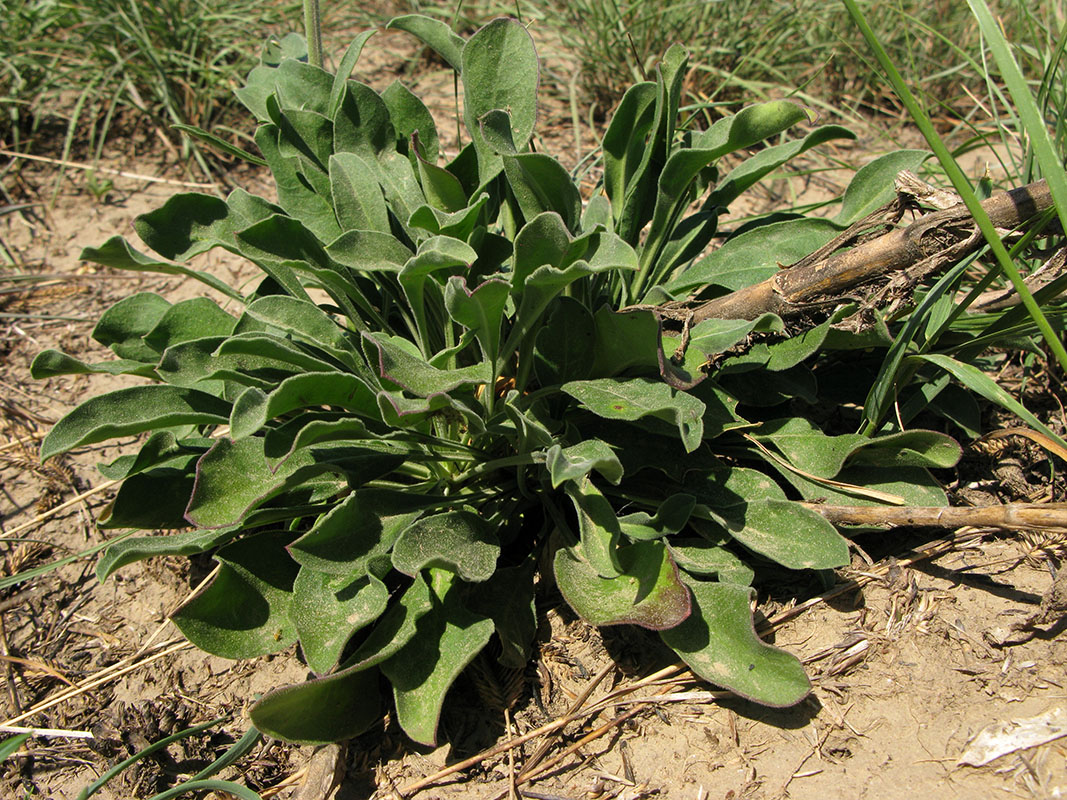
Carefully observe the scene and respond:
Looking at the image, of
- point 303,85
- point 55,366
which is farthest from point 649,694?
point 303,85

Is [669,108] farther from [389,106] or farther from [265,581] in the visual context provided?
[265,581]

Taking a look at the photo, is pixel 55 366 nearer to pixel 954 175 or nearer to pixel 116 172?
pixel 954 175

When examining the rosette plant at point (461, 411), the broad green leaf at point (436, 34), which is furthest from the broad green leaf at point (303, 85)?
the broad green leaf at point (436, 34)

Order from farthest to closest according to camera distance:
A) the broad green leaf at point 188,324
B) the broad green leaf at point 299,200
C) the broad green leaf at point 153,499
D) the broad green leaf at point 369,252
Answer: the broad green leaf at point 299,200
the broad green leaf at point 188,324
the broad green leaf at point 153,499
the broad green leaf at point 369,252

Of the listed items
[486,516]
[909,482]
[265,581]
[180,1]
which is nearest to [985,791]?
[909,482]

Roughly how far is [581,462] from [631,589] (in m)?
0.36

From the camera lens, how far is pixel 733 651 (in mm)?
1667

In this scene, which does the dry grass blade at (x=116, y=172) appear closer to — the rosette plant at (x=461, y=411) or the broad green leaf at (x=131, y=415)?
the rosette plant at (x=461, y=411)

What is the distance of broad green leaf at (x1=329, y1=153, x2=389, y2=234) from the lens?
196cm

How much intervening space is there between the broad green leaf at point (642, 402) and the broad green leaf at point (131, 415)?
82 centimetres

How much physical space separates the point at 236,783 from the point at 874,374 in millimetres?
1775

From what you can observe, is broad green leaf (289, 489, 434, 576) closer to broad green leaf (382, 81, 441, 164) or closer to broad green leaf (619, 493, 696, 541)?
broad green leaf (619, 493, 696, 541)

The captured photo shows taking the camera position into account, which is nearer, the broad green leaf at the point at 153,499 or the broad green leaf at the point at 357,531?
the broad green leaf at the point at 357,531

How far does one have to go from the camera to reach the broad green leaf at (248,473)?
1.65 m
